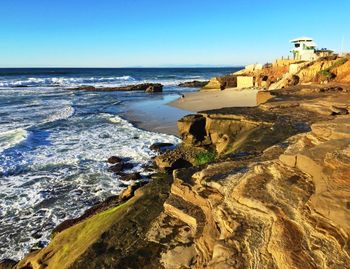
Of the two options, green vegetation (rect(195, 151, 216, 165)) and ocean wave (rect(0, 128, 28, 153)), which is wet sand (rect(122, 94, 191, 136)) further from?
ocean wave (rect(0, 128, 28, 153))

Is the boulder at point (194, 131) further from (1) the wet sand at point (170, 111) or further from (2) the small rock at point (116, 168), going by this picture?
(1) the wet sand at point (170, 111)

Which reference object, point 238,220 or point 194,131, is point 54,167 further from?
point 238,220

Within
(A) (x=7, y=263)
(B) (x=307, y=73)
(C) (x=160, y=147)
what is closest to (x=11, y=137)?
(C) (x=160, y=147)

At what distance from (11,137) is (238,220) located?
62.3ft

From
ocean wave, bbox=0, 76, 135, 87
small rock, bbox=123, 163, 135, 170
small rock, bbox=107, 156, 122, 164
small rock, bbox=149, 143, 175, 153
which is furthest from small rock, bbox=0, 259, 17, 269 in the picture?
ocean wave, bbox=0, 76, 135, 87

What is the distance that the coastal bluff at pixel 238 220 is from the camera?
4.52 meters

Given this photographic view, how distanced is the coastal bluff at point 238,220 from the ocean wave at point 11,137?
12908mm

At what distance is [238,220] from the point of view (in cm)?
533

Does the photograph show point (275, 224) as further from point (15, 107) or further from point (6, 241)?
point (15, 107)

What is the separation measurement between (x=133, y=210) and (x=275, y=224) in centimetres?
331

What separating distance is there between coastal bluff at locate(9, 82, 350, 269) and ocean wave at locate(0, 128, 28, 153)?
508 inches

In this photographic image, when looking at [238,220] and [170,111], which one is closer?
[238,220]

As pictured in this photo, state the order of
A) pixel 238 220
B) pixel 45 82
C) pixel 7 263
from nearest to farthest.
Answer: pixel 238 220, pixel 7 263, pixel 45 82

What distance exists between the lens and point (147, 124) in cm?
2555
